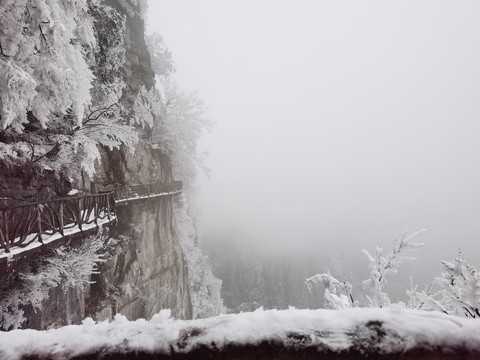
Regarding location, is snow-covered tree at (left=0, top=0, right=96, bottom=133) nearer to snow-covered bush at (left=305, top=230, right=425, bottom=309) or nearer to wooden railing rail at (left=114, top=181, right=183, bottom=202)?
wooden railing rail at (left=114, top=181, right=183, bottom=202)

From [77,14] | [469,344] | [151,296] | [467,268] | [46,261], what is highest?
[77,14]

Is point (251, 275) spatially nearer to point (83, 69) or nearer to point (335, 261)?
point (335, 261)

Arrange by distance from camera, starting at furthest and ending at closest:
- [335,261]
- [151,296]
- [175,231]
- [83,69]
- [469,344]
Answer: [335,261]
[175,231]
[151,296]
[83,69]
[469,344]

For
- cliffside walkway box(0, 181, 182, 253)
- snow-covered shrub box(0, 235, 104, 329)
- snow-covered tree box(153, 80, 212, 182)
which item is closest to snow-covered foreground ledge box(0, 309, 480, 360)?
cliffside walkway box(0, 181, 182, 253)

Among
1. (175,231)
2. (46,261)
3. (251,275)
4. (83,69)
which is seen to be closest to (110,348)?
(46,261)

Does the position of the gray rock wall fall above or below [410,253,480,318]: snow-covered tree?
below

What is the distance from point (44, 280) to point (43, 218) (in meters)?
1.92

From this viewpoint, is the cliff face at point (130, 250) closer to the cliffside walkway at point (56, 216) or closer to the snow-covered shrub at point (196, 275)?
the cliffside walkway at point (56, 216)

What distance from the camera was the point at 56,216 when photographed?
859cm

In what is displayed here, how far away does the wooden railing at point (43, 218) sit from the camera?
6738mm

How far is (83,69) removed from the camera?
9680mm

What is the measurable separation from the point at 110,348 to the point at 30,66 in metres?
9.66

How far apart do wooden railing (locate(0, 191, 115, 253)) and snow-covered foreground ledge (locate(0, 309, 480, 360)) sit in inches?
245

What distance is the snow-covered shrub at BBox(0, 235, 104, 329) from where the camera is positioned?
711cm
